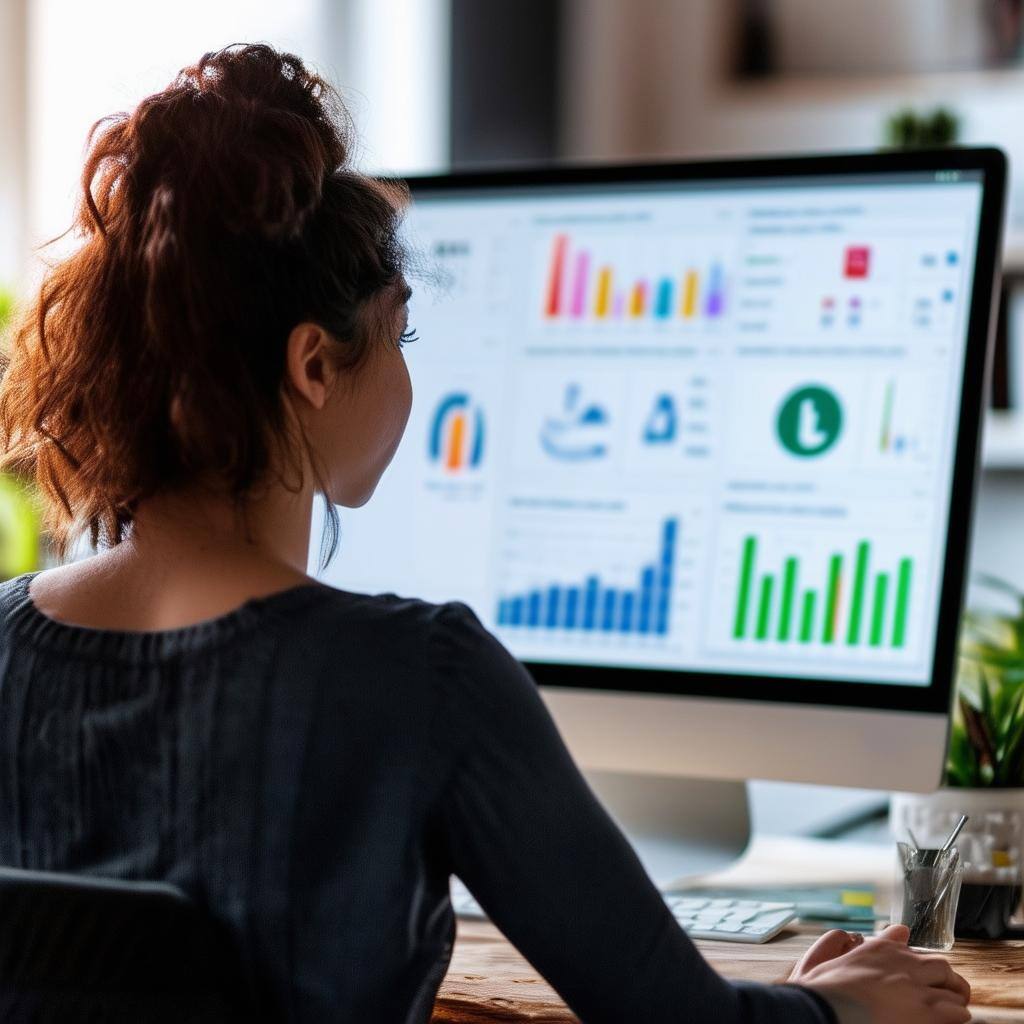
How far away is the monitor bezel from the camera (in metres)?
1.02

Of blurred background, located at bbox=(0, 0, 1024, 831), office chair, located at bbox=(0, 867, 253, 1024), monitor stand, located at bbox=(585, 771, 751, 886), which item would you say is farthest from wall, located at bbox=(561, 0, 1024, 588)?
office chair, located at bbox=(0, 867, 253, 1024)

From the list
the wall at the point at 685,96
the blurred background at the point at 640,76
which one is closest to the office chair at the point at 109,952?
the blurred background at the point at 640,76

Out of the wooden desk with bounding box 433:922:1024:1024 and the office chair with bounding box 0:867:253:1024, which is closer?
the office chair with bounding box 0:867:253:1024

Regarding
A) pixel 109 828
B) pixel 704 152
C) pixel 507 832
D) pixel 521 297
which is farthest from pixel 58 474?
pixel 704 152

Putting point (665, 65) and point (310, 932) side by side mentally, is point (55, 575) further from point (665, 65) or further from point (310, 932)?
point (665, 65)

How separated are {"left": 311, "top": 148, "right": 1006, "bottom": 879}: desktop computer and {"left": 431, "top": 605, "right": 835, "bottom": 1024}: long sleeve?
42 cm

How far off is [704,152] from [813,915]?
6.68ft

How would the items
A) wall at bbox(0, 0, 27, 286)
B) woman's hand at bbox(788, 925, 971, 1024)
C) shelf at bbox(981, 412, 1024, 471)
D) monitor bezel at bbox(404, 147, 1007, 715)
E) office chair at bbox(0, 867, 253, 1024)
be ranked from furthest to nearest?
shelf at bbox(981, 412, 1024, 471) → wall at bbox(0, 0, 27, 286) → monitor bezel at bbox(404, 147, 1007, 715) → woman's hand at bbox(788, 925, 971, 1024) → office chair at bbox(0, 867, 253, 1024)

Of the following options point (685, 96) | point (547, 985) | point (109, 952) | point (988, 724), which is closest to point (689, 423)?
point (988, 724)

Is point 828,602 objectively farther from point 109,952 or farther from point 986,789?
point 109,952

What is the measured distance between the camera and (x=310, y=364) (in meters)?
0.69

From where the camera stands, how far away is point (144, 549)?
0.71 m

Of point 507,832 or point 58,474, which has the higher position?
point 58,474

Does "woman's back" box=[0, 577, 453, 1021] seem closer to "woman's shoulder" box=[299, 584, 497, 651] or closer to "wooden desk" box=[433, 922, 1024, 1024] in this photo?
"woman's shoulder" box=[299, 584, 497, 651]
